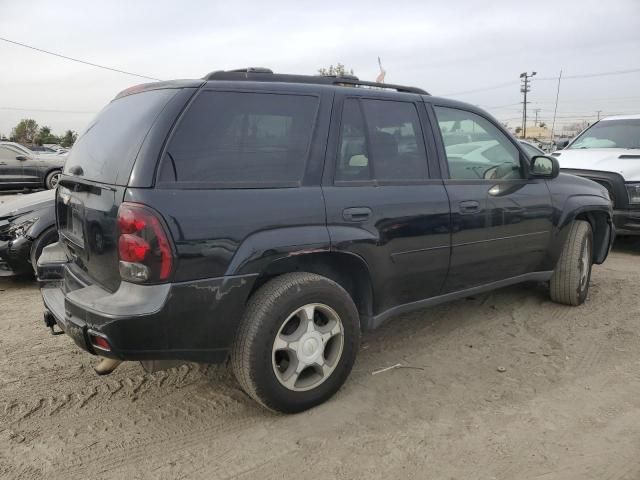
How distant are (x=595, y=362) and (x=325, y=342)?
1987 millimetres

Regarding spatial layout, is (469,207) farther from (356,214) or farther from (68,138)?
(68,138)

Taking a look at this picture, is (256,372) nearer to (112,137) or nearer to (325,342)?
(325,342)

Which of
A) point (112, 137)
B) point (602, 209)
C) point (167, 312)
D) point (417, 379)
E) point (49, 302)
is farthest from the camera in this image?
point (602, 209)

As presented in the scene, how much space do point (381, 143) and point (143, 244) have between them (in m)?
1.60

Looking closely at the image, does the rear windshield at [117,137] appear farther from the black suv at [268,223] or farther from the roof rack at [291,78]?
the roof rack at [291,78]

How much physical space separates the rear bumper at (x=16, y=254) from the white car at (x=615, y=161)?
676 centimetres

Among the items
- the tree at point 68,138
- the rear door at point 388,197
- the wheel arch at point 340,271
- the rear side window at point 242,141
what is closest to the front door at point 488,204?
the rear door at point 388,197

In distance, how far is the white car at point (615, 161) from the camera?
6.80 metres

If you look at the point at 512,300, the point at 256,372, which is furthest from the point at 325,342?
the point at 512,300

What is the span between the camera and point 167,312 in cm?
244

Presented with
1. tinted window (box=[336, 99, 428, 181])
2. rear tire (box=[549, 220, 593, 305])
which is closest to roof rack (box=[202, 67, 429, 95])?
tinted window (box=[336, 99, 428, 181])

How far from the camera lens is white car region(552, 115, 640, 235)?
6.80 metres

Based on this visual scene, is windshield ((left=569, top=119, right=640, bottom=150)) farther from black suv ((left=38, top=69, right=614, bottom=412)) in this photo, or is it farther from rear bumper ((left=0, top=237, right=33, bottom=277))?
rear bumper ((left=0, top=237, right=33, bottom=277))

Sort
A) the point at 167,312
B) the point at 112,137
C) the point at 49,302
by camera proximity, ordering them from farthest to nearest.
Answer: the point at 49,302 → the point at 112,137 → the point at 167,312
